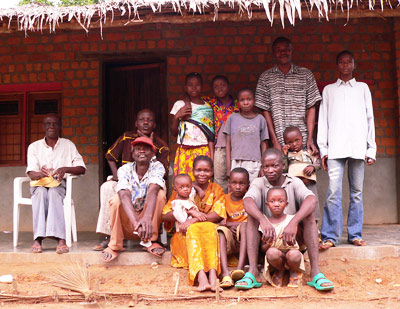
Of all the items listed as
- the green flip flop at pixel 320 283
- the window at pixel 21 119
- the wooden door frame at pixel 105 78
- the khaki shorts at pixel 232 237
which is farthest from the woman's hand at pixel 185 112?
the window at pixel 21 119

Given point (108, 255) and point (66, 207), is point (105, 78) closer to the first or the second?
point (66, 207)

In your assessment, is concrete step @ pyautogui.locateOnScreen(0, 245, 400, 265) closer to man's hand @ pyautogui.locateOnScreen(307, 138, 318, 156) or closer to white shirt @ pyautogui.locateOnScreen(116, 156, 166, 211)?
white shirt @ pyautogui.locateOnScreen(116, 156, 166, 211)

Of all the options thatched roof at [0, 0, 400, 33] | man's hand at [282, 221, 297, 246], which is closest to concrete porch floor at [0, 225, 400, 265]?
man's hand at [282, 221, 297, 246]

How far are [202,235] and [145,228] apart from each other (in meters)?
0.56

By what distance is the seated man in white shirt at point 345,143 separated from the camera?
487 cm

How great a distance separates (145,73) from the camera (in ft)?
24.0

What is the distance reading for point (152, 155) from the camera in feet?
16.6

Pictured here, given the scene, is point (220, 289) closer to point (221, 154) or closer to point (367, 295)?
point (367, 295)

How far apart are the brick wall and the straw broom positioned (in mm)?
2710

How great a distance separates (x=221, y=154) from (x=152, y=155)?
0.71m

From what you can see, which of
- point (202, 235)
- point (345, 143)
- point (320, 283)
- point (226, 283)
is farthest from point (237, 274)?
point (345, 143)

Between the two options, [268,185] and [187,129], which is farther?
[187,129]

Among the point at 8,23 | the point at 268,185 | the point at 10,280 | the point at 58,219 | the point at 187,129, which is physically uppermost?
the point at 8,23

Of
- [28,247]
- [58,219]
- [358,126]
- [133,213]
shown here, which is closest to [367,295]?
[358,126]
